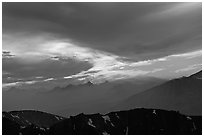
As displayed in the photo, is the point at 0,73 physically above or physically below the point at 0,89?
above

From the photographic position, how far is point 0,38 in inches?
1725

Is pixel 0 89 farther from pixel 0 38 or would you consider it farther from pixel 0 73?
pixel 0 38

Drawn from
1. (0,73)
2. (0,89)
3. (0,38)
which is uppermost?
(0,38)

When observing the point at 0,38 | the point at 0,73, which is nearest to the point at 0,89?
the point at 0,73

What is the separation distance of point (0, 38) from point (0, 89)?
8.08 m

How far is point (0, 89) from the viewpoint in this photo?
42.2 metres

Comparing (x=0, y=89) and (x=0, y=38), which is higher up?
(x=0, y=38)

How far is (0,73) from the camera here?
147 feet

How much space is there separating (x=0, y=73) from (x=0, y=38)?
5592mm

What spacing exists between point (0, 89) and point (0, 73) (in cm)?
352
